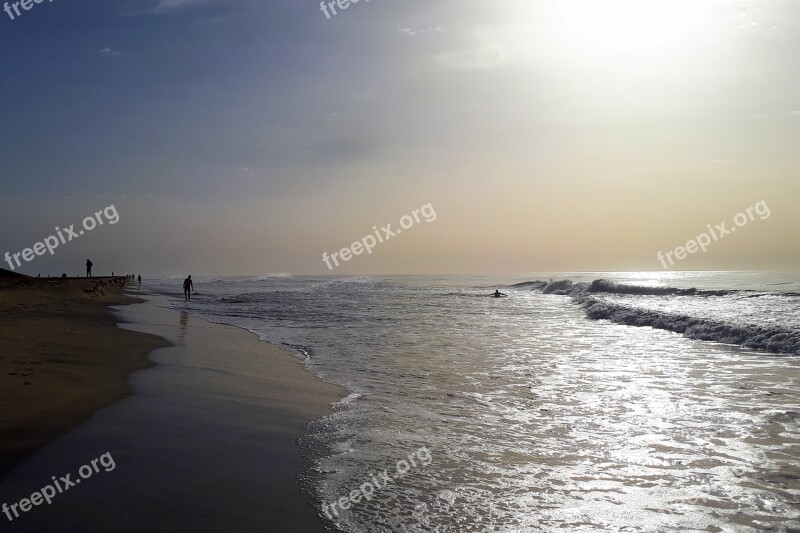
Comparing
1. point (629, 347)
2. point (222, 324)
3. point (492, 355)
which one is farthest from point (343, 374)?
point (222, 324)

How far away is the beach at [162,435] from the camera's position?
4609mm

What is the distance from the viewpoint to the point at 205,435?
22.5 feet

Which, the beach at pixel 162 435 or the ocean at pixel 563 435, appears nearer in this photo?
the beach at pixel 162 435

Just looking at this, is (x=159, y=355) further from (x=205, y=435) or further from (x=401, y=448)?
(x=401, y=448)

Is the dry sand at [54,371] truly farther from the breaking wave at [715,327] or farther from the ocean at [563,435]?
the breaking wave at [715,327]

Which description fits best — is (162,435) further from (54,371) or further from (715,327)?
(715,327)

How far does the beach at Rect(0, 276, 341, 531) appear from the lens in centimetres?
461

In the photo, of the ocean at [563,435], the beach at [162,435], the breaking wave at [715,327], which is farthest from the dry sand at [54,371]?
the breaking wave at [715,327]

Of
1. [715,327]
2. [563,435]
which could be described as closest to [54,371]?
[563,435]

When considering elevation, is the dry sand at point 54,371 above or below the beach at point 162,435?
above

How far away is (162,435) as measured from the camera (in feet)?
22.2

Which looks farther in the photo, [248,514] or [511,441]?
[511,441]

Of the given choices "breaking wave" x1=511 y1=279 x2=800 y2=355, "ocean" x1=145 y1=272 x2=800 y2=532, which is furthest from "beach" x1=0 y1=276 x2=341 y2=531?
"breaking wave" x1=511 y1=279 x2=800 y2=355

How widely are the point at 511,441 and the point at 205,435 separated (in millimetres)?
4277
